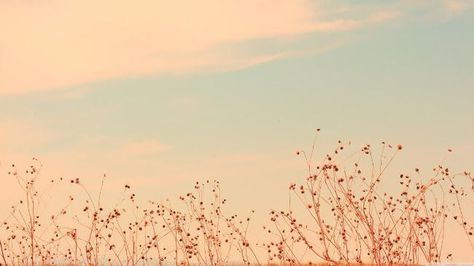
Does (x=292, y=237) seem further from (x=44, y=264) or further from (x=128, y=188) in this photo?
(x=44, y=264)

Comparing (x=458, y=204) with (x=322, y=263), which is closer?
(x=458, y=204)

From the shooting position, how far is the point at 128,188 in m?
9.84

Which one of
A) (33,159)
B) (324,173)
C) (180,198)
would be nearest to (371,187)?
(324,173)

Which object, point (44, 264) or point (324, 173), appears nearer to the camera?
point (324, 173)

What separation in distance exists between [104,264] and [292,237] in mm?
2390

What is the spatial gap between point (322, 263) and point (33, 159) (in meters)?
3.98

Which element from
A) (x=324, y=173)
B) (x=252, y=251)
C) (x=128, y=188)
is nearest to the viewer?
(x=324, y=173)

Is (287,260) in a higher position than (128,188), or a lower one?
lower

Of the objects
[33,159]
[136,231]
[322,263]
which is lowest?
[322,263]

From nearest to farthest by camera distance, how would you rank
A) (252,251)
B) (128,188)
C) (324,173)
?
(324,173) < (252,251) < (128,188)

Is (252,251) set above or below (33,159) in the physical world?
below

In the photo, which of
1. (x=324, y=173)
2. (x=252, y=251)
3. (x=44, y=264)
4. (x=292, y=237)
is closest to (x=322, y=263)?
(x=292, y=237)

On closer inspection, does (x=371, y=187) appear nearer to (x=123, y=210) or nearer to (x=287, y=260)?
(x=287, y=260)

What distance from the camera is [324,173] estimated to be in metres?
8.55
